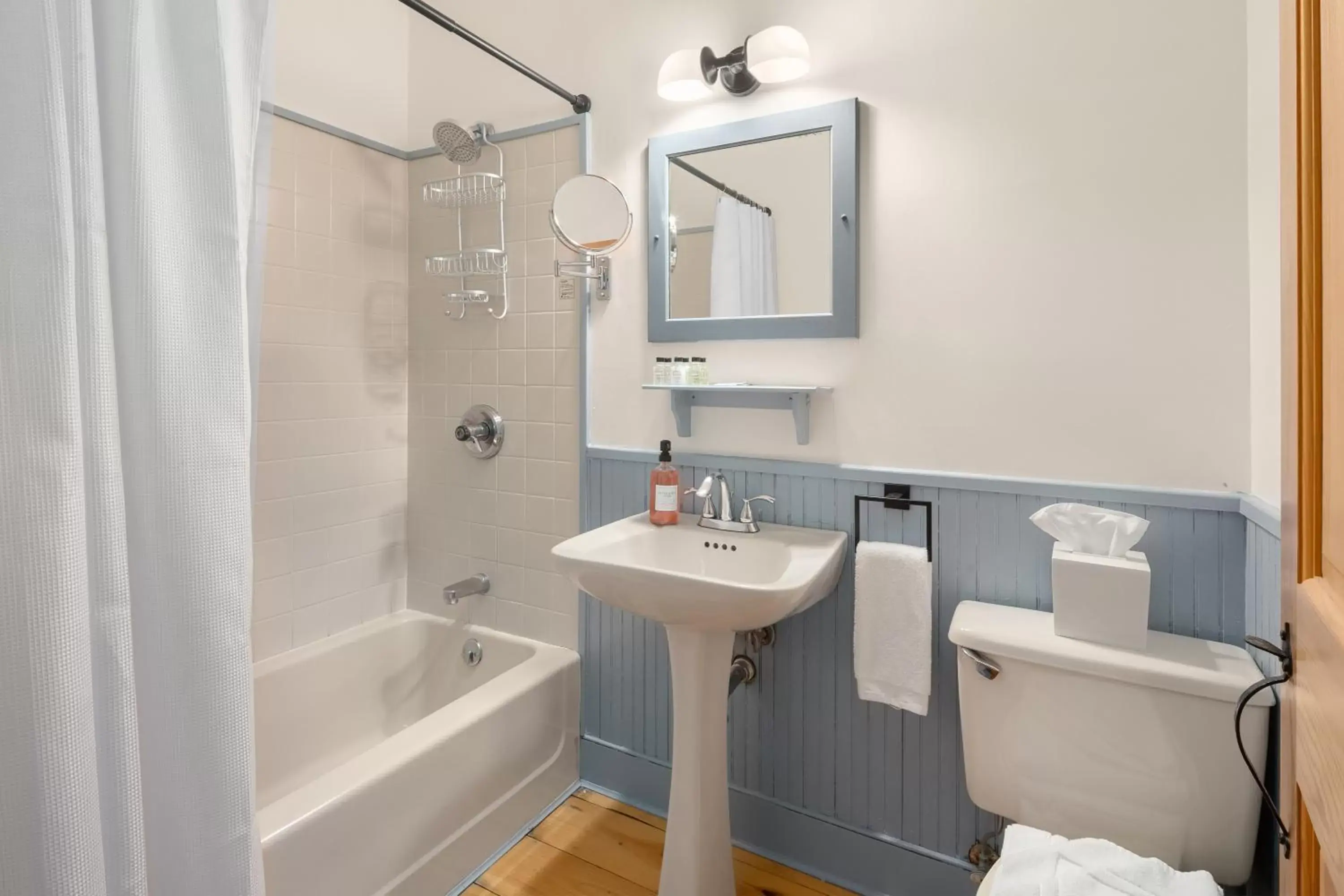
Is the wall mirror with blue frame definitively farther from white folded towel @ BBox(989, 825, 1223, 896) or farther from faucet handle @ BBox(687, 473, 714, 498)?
white folded towel @ BBox(989, 825, 1223, 896)

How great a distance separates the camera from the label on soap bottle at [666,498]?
1.74 metres

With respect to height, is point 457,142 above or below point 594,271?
above

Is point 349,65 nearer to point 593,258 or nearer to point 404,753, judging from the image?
point 593,258

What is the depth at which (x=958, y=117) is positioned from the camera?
148 cm

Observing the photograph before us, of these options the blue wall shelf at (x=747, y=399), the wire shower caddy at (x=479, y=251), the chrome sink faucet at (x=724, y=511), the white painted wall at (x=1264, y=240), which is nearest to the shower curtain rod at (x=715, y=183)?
the blue wall shelf at (x=747, y=399)

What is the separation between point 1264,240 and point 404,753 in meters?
1.93

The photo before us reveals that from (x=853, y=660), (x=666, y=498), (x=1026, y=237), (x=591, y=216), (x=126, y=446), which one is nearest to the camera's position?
(x=126, y=446)

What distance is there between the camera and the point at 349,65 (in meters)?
2.13

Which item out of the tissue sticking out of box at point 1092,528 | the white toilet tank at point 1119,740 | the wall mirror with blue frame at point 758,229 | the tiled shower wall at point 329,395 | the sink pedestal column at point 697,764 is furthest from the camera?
the tiled shower wall at point 329,395

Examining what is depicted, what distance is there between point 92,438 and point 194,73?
0.44m

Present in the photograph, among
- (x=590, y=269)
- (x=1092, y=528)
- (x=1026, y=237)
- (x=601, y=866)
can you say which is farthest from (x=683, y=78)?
(x=601, y=866)

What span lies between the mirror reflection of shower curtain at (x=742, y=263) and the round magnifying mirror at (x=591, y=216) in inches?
10.6

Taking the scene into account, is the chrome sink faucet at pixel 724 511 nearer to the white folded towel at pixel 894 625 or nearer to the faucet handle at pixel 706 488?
the faucet handle at pixel 706 488

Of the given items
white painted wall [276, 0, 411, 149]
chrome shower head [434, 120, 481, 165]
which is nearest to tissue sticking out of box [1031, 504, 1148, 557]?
chrome shower head [434, 120, 481, 165]
